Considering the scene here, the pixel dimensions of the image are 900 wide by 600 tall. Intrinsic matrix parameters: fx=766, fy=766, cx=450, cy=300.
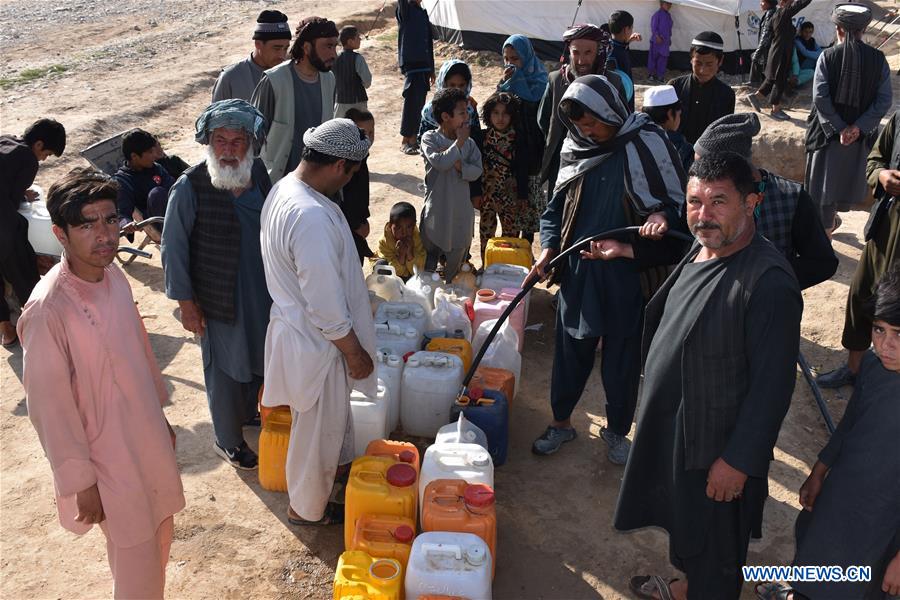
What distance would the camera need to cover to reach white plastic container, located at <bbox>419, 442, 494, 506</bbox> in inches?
134

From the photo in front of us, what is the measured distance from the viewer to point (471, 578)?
9.22 feet

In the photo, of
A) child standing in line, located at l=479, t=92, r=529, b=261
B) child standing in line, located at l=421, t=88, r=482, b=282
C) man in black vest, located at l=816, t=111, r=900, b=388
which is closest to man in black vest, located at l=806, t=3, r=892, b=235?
man in black vest, located at l=816, t=111, r=900, b=388

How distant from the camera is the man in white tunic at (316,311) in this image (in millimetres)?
2967

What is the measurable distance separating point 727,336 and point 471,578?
1264mm

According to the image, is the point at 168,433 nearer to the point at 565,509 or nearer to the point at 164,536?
the point at 164,536

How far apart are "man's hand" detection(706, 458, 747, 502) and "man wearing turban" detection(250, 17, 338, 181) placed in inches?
134

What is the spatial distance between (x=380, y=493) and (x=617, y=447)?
1.48 metres

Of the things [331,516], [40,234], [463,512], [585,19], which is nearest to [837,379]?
[463,512]

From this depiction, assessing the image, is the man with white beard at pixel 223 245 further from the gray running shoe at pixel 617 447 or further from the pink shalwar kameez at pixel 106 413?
the gray running shoe at pixel 617 447

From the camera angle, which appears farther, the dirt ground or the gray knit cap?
the dirt ground

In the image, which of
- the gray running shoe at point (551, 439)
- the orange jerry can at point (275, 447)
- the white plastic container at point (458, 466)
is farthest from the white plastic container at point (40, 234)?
the gray running shoe at point (551, 439)

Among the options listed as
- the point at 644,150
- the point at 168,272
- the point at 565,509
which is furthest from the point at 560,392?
the point at 168,272

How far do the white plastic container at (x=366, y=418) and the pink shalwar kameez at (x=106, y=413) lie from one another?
3.80 ft

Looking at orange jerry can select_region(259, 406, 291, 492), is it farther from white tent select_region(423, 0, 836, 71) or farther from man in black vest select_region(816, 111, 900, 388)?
white tent select_region(423, 0, 836, 71)
